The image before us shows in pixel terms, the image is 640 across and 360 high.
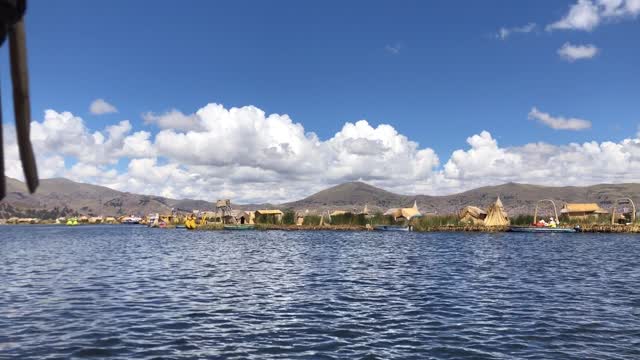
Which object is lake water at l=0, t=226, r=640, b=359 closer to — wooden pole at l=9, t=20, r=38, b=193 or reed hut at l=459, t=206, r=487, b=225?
wooden pole at l=9, t=20, r=38, b=193

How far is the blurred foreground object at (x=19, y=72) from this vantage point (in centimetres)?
338

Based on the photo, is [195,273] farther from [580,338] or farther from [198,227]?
[198,227]

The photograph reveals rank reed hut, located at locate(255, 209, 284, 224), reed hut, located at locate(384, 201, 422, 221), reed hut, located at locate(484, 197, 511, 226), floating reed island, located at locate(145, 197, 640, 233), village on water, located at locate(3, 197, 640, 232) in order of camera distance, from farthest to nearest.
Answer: reed hut, located at locate(255, 209, 284, 224) < reed hut, located at locate(384, 201, 422, 221) < reed hut, located at locate(484, 197, 511, 226) < floating reed island, located at locate(145, 197, 640, 233) < village on water, located at locate(3, 197, 640, 232)

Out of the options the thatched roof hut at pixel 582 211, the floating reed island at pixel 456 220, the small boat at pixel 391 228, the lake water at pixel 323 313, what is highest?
the thatched roof hut at pixel 582 211

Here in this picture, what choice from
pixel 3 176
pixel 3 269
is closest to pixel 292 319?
pixel 3 176

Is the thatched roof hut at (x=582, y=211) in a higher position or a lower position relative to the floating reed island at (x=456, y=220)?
higher

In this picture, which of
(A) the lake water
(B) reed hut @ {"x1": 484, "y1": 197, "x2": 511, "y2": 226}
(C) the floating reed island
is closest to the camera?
(A) the lake water

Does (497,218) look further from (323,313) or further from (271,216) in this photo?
(323,313)

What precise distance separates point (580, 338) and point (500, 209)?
131 m

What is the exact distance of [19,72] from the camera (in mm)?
3453

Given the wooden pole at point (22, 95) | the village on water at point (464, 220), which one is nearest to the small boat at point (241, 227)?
the village on water at point (464, 220)

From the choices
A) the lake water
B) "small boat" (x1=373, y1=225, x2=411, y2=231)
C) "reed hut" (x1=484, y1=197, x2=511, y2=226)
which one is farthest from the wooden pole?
"small boat" (x1=373, y1=225, x2=411, y2=231)

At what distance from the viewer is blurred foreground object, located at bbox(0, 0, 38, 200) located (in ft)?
11.1

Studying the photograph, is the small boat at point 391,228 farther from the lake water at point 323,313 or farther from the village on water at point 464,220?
the lake water at point 323,313
